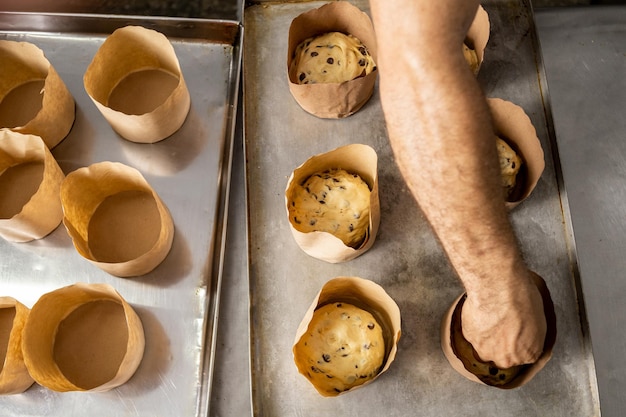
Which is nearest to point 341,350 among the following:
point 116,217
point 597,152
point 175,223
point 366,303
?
point 366,303

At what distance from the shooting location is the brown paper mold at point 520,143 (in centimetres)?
152

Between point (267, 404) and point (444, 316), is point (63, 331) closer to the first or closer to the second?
point (267, 404)

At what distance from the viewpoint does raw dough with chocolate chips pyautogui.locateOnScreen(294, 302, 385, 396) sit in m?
1.40

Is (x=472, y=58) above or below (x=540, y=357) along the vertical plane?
above

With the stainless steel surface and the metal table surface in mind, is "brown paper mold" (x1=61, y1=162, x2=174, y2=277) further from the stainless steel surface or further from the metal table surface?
the stainless steel surface

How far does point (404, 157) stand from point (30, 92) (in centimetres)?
121

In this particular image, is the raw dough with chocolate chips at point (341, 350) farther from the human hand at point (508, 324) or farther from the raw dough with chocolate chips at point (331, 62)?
the raw dough with chocolate chips at point (331, 62)

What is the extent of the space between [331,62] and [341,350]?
2.52 ft

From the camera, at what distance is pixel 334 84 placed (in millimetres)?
1481

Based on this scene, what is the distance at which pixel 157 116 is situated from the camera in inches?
60.7

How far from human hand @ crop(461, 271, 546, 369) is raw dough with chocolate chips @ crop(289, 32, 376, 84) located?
29.2 inches

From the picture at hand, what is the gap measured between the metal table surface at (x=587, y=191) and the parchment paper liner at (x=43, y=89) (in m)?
0.48

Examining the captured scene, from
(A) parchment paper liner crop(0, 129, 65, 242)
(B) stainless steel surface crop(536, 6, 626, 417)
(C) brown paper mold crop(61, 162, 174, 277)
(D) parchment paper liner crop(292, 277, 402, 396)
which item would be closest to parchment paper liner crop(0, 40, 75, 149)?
(A) parchment paper liner crop(0, 129, 65, 242)

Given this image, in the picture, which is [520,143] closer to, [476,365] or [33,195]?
[476,365]
